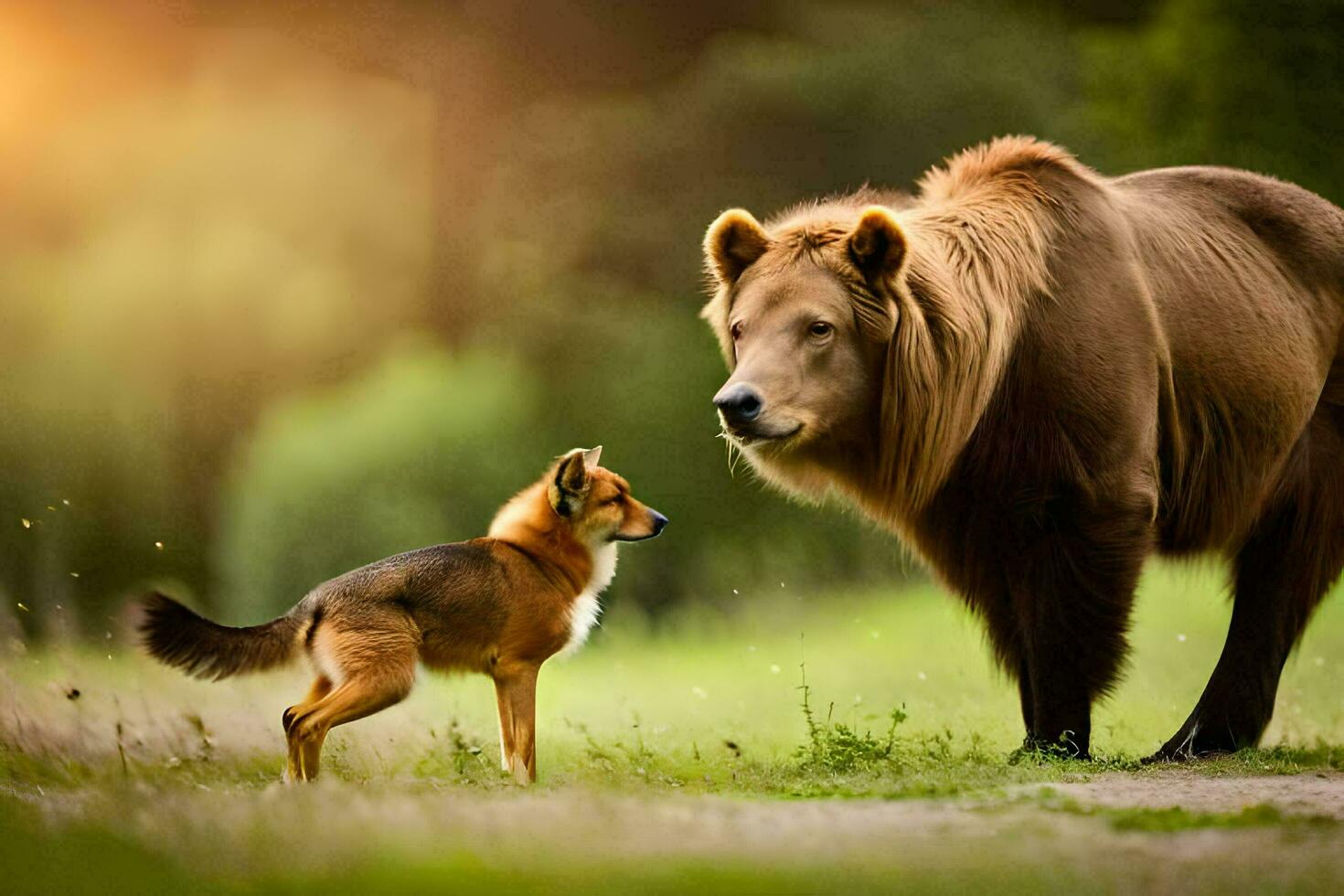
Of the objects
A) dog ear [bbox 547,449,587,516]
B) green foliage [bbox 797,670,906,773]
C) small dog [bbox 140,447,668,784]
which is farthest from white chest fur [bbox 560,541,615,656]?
green foliage [bbox 797,670,906,773]

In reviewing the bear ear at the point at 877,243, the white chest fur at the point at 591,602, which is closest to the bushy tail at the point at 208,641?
the white chest fur at the point at 591,602

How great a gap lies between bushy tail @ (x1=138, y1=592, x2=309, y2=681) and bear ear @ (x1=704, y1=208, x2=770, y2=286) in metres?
1.98

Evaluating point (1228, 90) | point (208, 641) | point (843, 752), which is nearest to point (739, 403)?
point (843, 752)

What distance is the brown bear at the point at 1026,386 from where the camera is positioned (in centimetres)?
570

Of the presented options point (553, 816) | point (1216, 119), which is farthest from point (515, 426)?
point (553, 816)

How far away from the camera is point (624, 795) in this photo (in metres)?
5.23

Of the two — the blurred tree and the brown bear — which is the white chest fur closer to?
the brown bear

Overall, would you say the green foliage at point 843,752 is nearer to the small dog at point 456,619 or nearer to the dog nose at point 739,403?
the small dog at point 456,619

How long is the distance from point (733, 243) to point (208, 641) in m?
2.35

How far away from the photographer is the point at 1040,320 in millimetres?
5891

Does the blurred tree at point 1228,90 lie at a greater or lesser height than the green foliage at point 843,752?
greater

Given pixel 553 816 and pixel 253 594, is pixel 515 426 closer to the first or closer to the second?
pixel 253 594

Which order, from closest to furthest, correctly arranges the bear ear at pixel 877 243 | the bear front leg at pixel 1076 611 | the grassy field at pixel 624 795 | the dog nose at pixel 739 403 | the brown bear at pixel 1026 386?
the grassy field at pixel 624 795 < the dog nose at pixel 739 403 < the bear ear at pixel 877 243 < the brown bear at pixel 1026 386 < the bear front leg at pixel 1076 611

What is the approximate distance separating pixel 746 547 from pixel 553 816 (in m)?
5.80
